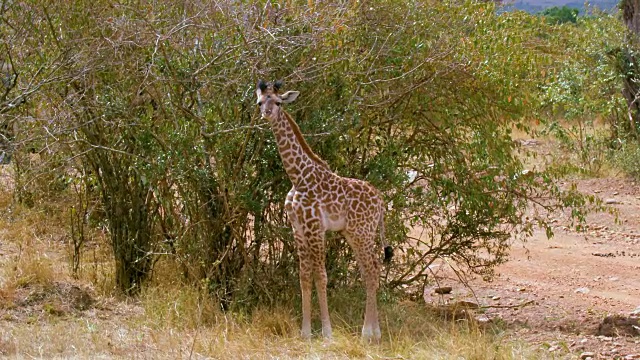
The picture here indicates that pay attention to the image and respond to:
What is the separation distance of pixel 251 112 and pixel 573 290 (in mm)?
4292

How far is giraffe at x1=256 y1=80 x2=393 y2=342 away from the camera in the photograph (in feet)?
24.0

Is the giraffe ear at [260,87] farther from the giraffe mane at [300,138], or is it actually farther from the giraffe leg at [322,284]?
the giraffe leg at [322,284]

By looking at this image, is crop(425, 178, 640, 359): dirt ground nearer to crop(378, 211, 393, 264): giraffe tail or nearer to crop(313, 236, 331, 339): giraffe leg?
crop(378, 211, 393, 264): giraffe tail

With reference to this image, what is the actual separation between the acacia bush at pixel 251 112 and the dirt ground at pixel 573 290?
0.95m

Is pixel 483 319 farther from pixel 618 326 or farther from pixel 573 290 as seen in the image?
pixel 573 290

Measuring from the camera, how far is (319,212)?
7.31 m

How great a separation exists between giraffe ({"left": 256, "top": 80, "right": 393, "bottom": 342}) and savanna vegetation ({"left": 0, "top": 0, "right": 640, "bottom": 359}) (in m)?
0.30

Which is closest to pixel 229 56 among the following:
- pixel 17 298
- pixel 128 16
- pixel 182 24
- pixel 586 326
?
pixel 182 24

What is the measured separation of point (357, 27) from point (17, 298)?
3.64 meters

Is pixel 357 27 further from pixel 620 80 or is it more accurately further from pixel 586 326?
pixel 620 80

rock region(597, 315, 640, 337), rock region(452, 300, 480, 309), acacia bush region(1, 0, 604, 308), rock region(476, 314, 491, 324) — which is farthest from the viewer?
rock region(452, 300, 480, 309)

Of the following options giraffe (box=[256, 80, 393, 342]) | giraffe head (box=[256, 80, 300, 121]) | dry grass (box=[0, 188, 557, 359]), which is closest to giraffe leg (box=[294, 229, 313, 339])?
giraffe (box=[256, 80, 393, 342])

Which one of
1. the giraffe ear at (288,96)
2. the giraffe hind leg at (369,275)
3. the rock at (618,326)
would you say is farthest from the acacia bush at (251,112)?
the rock at (618,326)

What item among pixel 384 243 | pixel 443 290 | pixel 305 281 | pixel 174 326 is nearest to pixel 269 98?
pixel 305 281
